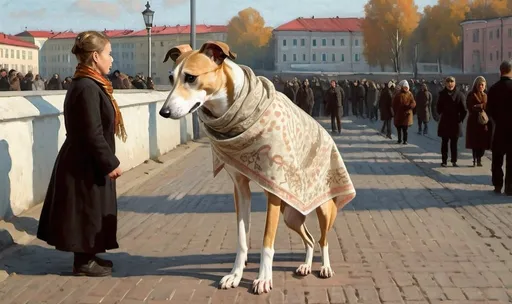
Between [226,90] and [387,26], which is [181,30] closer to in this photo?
[387,26]

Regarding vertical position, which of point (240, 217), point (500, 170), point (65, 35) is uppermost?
point (65, 35)

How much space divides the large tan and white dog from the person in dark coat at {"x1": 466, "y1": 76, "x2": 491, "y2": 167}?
912 cm

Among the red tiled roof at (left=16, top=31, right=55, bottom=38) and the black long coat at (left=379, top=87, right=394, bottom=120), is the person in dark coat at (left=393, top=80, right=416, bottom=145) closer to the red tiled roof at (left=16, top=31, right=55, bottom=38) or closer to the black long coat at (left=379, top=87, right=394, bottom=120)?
the black long coat at (left=379, top=87, right=394, bottom=120)

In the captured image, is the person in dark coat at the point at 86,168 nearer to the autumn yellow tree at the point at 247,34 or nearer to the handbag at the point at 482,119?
the handbag at the point at 482,119

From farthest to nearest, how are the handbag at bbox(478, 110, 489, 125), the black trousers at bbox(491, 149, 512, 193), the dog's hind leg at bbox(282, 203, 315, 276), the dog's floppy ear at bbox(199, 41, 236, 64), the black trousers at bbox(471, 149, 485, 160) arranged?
the black trousers at bbox(471, 149, 485, 160) → the handbag at bbox(478, 110, 489, 125) → the black trousers at bbox(491, 149, 512, 193) → the dog's hind leg at bbox(282, 203, 315, 276) → the dog's floppy ear at bbox(199, 41, 236, 64)

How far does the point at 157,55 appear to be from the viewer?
169000 millimetres

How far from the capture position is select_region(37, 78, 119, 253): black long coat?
6312mm

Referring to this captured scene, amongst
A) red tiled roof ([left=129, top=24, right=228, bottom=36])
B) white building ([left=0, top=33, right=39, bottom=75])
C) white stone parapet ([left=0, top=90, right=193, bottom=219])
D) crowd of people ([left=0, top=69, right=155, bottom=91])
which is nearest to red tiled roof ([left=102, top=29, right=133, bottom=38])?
red tiled roof ([left=129, top=24, right=228, bottom=36])

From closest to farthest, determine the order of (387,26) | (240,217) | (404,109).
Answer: (240,217)
(404,109)
(387,26)

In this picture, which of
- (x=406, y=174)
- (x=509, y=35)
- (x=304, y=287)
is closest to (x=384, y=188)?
(x=406, y=174)

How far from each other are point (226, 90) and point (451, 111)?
10.6 meters

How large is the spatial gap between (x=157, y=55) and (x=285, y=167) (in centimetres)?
16535

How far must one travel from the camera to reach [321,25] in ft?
475

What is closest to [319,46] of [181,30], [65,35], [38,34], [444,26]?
[181,30]
